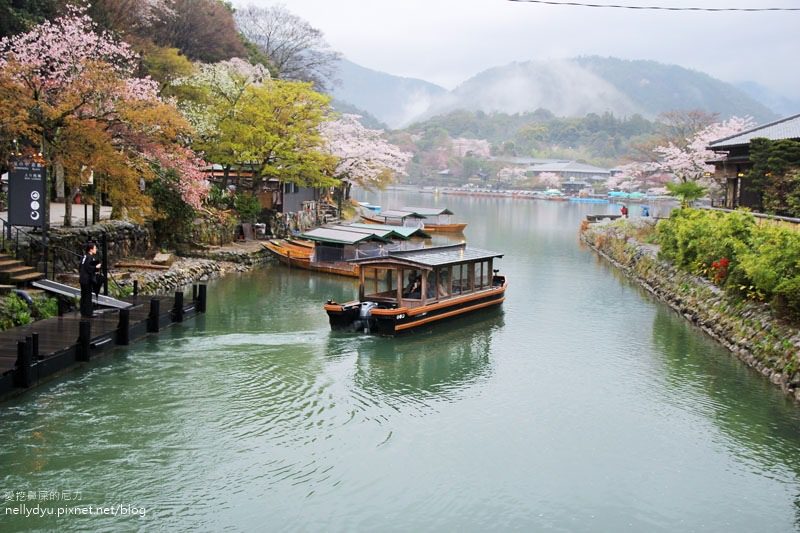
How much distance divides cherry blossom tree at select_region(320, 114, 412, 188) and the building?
77.3ft

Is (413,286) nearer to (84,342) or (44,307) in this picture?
(84,342)

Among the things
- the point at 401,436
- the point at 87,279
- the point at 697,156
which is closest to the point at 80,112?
the point at 87,279

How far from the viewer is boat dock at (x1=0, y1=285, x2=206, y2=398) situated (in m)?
14.1

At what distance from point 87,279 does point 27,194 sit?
3.11m

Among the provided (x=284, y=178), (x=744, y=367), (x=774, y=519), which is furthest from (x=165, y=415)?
(x=284, y=178)

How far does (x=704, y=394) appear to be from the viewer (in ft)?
56.2

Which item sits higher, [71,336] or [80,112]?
[80,112]

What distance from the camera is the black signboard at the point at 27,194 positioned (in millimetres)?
18938

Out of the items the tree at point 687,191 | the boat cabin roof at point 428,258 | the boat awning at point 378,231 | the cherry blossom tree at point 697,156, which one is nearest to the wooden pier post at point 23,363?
the boat cabin roof at point 428,258

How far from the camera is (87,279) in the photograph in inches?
711

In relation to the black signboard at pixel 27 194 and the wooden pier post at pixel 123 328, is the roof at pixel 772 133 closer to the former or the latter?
the wooden pier post at pixel 123 328

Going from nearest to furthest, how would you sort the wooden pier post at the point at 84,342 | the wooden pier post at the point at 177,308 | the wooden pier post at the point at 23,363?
the wooden pier post at the point at 23,363 → the wooden pier post at the point at 84,342 → the wooden pier post at the point at 177,308

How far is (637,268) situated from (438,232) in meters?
22.4

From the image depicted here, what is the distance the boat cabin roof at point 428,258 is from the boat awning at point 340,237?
8.42 meters
